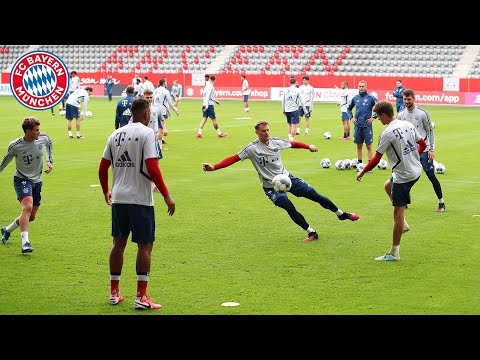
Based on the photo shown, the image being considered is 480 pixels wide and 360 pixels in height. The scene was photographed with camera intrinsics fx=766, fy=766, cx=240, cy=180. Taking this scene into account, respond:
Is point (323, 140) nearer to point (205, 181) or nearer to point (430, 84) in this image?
point (205, 181)

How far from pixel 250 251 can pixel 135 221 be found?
3.34 metres

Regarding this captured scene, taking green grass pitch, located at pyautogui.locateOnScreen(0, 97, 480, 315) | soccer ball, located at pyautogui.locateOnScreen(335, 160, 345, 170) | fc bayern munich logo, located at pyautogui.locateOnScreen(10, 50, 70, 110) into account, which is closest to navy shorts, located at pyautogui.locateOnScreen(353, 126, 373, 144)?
soccer ball, located at pyautogui.locateOnScreen(335, 160, 345, 170)

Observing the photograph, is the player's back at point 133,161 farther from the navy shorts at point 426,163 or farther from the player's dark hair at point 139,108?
the navy shorts at point 426,163

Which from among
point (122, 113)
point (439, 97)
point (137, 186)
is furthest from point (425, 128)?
point (439, 97)

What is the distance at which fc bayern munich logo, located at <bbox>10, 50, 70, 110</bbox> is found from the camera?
12703 mm

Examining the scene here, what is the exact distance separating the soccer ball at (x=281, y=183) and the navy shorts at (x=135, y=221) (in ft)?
12.5

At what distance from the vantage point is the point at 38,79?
43.2ft

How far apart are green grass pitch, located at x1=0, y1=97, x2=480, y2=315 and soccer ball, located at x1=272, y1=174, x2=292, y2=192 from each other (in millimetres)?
853

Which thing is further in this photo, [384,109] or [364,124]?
[364,124]

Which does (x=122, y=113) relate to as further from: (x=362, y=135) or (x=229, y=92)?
(x=229, y=92)

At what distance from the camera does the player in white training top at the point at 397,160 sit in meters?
10.8

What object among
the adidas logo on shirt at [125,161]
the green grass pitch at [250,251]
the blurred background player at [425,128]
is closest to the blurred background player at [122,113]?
the green grass pitch at [250,251]

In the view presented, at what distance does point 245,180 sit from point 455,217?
5.95 m

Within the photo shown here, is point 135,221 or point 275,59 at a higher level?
point 275,59
